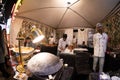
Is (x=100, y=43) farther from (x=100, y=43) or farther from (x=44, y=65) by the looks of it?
(x=44, y=65)

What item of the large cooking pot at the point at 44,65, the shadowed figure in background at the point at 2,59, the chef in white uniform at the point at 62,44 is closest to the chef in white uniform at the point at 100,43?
the chef in white uniform at the point at 62,44

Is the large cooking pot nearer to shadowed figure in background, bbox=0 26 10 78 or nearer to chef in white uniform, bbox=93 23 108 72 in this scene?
shadowed figure in background, bbox=0 26 10 78

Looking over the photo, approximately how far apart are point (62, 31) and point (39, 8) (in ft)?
2.04

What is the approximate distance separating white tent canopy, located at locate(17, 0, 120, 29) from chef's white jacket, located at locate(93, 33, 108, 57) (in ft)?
0.82

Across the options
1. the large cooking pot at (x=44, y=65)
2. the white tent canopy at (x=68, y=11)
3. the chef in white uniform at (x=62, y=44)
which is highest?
the white tent canopy at (x=68, y=11)

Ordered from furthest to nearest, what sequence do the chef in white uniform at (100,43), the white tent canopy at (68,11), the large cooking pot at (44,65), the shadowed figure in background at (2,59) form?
the chef in white uniform at (100,43)
the white tent canopy at (68,11)
the shadowed figure in background at (2,59)
the large cooking pot at (44,65)

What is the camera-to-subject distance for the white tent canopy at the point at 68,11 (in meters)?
3.03

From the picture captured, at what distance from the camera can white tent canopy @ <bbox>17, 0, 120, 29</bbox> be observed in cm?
303

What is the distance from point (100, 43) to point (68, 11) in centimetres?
88

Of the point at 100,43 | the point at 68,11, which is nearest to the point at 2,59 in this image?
the point at 68,11

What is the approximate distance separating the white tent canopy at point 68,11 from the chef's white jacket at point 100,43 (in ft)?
0.82

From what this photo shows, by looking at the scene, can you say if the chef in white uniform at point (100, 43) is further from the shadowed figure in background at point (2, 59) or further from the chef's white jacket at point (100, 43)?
the shadowed figure in background at point (2, 59)

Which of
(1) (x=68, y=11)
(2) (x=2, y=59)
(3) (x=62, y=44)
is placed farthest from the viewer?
(3) (x=62, y=44)

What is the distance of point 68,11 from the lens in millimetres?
3219
